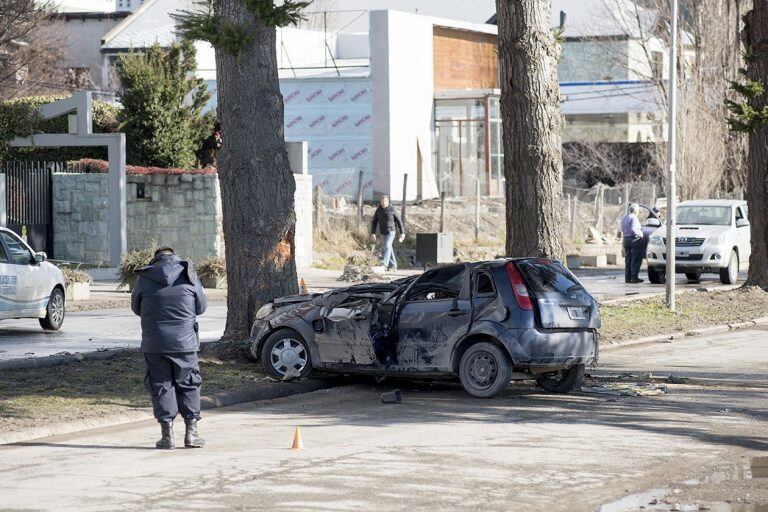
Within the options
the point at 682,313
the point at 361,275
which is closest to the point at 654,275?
the point at 361,275

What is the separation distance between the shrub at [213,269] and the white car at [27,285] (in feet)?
22.7

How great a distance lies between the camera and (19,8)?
27172mm

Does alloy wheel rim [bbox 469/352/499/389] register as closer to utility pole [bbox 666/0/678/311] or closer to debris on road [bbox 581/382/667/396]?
debris on road [bbox 581/382/667/396]

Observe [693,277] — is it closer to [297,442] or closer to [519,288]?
[519,288]

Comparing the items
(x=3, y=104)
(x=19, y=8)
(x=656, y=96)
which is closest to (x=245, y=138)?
(x=19, y=8)

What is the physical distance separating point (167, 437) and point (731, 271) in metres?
21.2

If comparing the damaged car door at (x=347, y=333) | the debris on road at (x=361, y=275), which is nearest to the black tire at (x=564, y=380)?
the damaged car door at (x=347, y=333)

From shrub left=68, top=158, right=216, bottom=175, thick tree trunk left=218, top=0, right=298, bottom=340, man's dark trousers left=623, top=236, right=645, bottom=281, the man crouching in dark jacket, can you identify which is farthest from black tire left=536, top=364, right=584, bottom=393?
shrub left=68, top=158, right=216, bottom=175

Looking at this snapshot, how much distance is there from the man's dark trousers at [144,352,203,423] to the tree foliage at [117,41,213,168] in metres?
22.6

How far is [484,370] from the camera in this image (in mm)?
13250

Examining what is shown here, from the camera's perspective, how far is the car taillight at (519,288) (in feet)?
42.9

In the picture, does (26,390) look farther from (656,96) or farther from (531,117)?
(656,96)

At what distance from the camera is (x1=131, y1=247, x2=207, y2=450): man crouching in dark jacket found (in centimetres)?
1045

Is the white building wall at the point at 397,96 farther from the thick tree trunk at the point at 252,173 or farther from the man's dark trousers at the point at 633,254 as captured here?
the thick tree trunk at the point at 252,173
